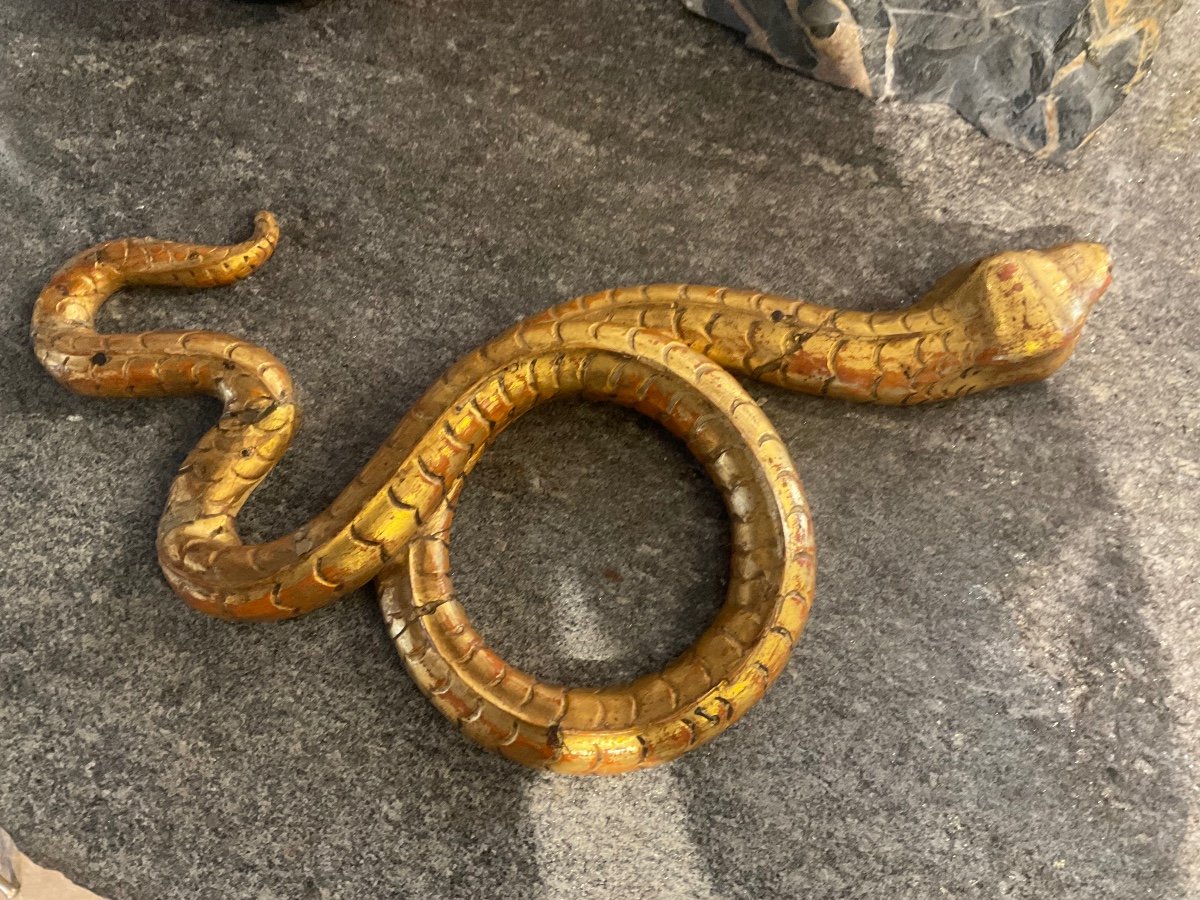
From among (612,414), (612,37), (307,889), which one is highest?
(612,37)

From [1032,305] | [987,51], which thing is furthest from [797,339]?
[987,51]

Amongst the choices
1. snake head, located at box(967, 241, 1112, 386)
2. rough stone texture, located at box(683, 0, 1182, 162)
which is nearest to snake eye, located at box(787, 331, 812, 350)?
snake head, located at box(967, 241, 1112, 386)

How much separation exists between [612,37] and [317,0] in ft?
1.46

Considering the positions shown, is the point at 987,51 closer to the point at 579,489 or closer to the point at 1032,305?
the point at 1032,305

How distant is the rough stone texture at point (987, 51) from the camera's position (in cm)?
117

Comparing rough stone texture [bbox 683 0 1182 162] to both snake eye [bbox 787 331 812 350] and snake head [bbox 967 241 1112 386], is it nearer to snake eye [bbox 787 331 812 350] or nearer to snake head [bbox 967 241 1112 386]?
snake head [bbox 967 241 1112 386]

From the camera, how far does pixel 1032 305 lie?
1068 millimetres

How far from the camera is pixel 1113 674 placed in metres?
1.08

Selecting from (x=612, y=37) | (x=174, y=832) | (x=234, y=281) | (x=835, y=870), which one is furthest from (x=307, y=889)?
(x=612, y=37)

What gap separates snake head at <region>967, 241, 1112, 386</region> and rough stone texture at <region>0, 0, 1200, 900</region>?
0.09 metres

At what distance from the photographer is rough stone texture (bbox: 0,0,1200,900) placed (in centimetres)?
102

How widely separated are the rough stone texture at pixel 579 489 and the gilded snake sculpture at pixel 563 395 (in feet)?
0.20

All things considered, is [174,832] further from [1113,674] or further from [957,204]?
[957,204]

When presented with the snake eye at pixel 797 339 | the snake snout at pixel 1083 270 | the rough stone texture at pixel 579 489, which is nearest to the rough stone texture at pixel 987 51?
the rough stone texture at pixel 579 489
